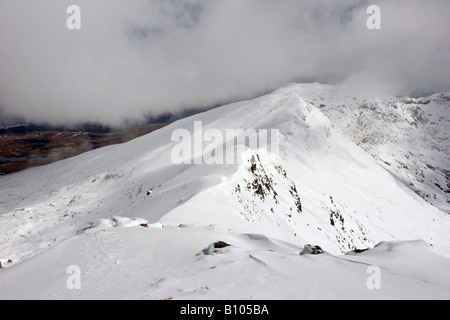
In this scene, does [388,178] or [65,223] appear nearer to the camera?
[65,223]

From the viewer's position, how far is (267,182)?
95.1 feet

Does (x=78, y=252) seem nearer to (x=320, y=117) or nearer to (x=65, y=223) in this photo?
(x=65, y=223)

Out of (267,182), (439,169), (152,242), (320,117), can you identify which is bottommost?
(439,169)

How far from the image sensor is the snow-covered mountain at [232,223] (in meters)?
6.09

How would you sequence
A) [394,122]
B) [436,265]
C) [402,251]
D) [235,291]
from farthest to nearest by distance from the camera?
[394,122], [402,251], [436,265], [235,291]

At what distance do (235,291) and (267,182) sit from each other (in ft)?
78.9

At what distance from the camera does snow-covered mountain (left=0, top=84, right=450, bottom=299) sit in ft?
20.0

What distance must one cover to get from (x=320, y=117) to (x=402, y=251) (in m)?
64.9

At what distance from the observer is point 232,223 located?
54.4 ft

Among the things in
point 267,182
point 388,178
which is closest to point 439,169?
point 388,178
